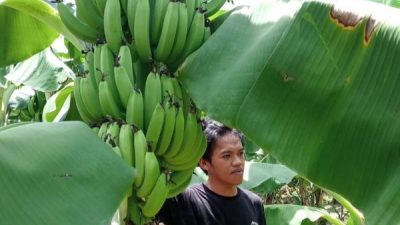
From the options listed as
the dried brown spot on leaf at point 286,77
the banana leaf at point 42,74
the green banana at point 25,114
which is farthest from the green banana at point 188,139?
the green banana at point 25,114

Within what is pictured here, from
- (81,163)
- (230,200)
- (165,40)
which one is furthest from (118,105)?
(230,200)

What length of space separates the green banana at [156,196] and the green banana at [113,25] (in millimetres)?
326

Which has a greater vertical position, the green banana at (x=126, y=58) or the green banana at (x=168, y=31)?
the green banana at (x=168, y=31)

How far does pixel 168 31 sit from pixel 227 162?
0.77m

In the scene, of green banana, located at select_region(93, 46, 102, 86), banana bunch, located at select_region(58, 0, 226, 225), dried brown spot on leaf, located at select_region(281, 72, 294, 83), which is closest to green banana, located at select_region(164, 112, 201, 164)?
banana bunch, located at select_region(58, 0, 226, 225)

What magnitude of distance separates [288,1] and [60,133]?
533 mm

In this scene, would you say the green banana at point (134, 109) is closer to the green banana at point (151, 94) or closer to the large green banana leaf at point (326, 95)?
the green banana at point (151, 94)

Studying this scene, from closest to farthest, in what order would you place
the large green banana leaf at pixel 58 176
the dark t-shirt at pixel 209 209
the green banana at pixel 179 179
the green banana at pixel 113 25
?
the large green banana leaf at pixel 58 176
the green banana at pixel 113 25
the green banana at pixel 179 179
the dark t-shirt at pixel 209 209

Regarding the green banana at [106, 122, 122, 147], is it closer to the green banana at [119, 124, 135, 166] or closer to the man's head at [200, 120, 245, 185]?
the green banana at [119, 124, 135, 166]

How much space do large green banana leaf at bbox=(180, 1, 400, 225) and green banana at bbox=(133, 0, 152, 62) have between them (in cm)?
25

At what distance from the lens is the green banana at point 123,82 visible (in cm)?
130

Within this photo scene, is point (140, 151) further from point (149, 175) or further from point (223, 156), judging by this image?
point (223, 156)

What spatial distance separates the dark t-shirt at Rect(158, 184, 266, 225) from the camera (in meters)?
1.84

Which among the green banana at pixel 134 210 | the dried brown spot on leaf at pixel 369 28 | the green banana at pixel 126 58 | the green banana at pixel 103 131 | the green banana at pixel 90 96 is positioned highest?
the dried brown spot on leaf at pixel 369 28
